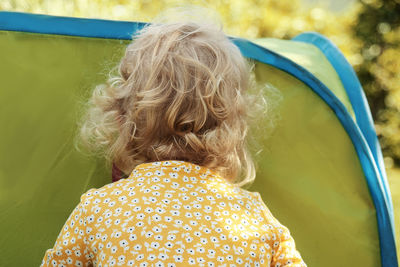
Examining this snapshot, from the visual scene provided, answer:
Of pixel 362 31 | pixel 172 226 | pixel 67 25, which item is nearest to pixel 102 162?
pixel 67 25

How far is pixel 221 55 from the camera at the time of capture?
3.71 ft

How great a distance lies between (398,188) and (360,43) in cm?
91

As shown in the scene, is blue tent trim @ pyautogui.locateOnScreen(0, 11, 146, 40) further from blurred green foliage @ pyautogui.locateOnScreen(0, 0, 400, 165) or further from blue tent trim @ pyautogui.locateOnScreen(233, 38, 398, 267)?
blurred green foliage @ pyautogui.locateOnScreen(0, 0, 400, 165)

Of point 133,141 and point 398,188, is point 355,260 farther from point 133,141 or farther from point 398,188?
point 398,188

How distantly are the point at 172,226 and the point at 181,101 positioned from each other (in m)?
0.25

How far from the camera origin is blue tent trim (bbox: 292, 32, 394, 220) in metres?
1.47

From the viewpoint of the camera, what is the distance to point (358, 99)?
1.57 meters

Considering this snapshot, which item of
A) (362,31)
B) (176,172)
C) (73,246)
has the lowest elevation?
(73,246)

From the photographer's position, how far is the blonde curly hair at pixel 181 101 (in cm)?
107

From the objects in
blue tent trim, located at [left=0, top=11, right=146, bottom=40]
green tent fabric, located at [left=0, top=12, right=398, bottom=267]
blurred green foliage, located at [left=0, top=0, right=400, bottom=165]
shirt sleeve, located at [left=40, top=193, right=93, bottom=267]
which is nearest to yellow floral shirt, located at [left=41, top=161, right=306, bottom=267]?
shirt sleeve, located at [left=40, top=193, right=93, bottom=267]

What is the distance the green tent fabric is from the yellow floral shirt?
0.33 metres

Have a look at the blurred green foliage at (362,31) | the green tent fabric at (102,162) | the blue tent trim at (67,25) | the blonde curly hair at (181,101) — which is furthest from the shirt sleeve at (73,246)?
the blurred green foliage at (362,31)

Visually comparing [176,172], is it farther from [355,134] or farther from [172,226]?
[355,134]

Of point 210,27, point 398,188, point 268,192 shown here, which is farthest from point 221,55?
point 398,188
